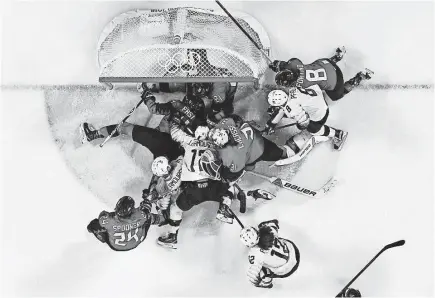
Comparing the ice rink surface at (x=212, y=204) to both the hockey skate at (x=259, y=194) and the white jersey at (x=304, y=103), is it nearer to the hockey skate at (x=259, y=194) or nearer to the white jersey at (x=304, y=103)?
the hockey skate at (x=259, y=194)

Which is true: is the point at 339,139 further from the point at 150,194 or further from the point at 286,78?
the point at 150,194

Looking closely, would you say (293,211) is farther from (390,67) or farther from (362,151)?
(390,67)

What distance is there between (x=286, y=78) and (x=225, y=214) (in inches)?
41.3

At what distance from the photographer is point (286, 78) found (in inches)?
129

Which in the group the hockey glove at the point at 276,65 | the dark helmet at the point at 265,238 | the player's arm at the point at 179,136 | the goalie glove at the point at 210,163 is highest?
the hockey glove at the point at 276,65

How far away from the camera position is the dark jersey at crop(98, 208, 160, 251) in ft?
10.2

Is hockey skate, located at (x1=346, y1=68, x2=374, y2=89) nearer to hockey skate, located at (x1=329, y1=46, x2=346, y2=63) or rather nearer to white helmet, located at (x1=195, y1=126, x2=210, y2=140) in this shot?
hockey skate, located at (x1=329, y1=46, x2=346, y2=63)

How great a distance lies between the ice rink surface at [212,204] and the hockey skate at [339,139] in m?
0.07

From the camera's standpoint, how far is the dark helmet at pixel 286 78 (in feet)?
10.7

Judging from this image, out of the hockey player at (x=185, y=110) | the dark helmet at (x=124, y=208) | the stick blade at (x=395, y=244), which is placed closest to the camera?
the dark helmet at (x=124, y=208)

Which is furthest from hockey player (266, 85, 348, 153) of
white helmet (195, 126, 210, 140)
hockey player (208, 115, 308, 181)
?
white helmet (195, 126, 210, 140)

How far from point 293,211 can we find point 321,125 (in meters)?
0.69

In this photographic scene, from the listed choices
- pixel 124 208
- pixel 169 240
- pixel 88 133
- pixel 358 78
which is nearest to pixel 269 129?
pixel 358 78

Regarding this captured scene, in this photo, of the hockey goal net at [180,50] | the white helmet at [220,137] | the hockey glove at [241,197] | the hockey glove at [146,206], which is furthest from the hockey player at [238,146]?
the hockey glove at [146,206]
